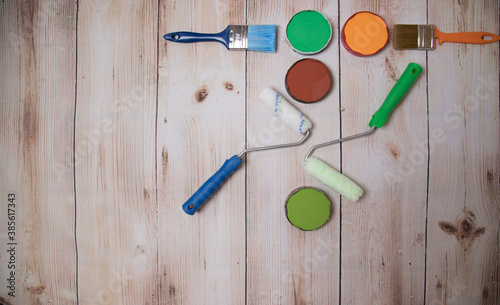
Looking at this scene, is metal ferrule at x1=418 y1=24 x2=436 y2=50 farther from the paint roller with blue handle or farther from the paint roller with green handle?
the paint roller with blue handle

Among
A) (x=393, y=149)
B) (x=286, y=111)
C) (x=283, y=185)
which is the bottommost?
(x=283, y=185)

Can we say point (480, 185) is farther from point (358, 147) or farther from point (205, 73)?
point (205, 73)

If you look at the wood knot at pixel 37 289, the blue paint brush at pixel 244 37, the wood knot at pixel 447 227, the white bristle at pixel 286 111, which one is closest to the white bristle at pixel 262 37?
the blue paint brush at pixel 244 37

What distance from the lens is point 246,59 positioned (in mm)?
889

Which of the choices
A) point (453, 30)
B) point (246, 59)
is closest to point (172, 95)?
point (246, 59)

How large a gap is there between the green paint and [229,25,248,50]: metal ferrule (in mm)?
427

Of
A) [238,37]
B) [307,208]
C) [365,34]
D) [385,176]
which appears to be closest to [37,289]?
[307,208]

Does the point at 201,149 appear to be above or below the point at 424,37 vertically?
below

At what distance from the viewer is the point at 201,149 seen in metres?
0.90

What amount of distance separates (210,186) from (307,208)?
270mm

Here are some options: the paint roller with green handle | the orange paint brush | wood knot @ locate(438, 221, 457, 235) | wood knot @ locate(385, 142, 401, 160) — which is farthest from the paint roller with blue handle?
wood knot @ locate(438, 221, 457, 235)

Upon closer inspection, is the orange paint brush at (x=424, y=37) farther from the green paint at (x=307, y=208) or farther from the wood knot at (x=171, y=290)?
the wood knot at (x=171, y=290)

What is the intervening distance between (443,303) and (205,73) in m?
0.93

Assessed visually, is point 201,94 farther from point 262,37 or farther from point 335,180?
point 335,180
